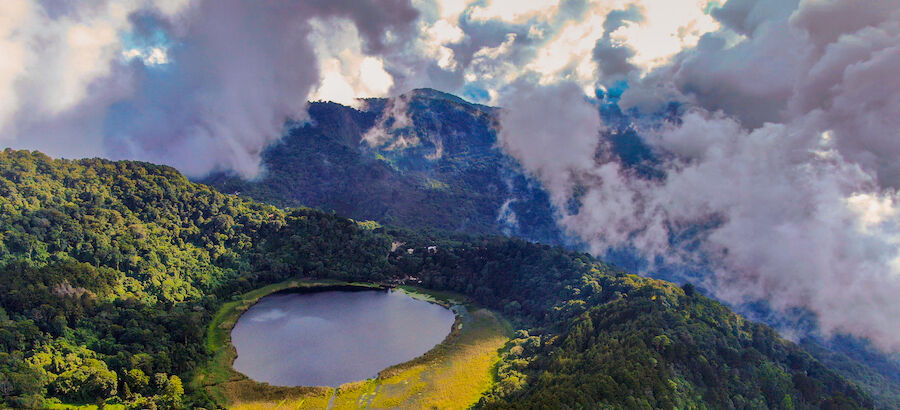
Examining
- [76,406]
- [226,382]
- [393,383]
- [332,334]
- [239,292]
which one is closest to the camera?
[76,406]

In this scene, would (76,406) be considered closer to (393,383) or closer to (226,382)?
(226,382)

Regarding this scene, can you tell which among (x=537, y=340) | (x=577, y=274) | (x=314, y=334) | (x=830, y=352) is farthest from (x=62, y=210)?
(x=830, y=352)

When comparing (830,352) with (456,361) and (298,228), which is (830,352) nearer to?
(456,361)

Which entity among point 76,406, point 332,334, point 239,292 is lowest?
point 76,406

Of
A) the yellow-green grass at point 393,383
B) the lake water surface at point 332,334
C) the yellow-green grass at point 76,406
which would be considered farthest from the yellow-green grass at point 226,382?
the yellow-green grass at point 76,406

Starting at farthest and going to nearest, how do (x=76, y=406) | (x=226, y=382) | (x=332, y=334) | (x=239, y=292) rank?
(x=239, y=292) < (x=332, y=334) < (x=226, y=382) < (x=76, y=406)

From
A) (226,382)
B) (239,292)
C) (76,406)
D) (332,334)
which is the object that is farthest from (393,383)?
(239,292)
